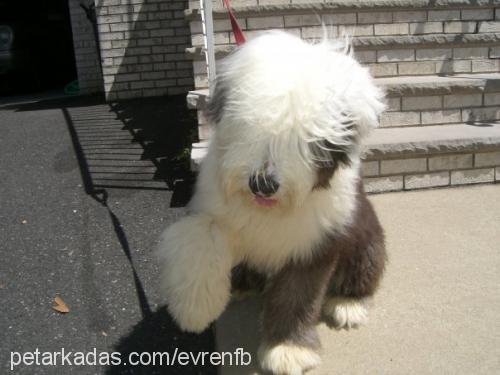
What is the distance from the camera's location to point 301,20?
14.0 ft

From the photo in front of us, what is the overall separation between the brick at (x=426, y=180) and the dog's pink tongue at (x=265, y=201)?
2.29m

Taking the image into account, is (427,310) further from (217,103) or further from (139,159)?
(139,159)

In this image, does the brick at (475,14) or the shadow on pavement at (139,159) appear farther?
the brick at (475,14)

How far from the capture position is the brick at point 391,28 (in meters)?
4.46

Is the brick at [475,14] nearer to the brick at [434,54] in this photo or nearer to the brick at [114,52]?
the brick at [434,54]

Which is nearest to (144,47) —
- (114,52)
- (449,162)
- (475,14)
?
(114,52)

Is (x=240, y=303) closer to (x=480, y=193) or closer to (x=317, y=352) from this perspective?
(x=317, y=352)

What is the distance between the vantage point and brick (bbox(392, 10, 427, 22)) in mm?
4453

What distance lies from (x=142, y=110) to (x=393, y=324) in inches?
191

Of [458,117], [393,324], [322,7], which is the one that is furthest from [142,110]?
[393,324]

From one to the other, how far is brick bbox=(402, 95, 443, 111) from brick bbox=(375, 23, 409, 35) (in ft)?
2.78

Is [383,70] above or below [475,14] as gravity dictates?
below

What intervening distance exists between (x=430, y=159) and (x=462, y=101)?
684 mm

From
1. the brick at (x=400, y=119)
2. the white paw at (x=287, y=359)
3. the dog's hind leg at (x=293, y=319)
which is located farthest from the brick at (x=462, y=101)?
the white paw at (x=287, y=359)
